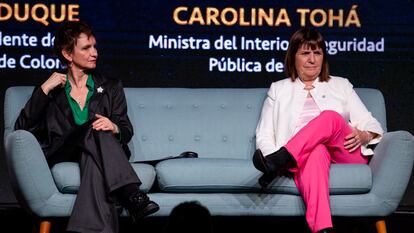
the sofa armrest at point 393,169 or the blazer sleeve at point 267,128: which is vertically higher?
the blazer sleeve at point 267,128

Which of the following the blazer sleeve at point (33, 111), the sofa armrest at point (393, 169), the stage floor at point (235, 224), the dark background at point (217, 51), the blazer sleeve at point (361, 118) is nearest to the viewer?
the sofa armrest at point (393, 169)

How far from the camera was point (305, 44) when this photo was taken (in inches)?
181

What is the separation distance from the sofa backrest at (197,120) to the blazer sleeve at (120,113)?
380mm

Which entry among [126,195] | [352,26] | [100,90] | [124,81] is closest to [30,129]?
[100,90]

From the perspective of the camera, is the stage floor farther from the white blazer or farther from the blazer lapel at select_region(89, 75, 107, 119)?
the blazer lapel at select_region(89, 75, 107, 119)

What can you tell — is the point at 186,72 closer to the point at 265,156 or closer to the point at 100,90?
the point at 100,90

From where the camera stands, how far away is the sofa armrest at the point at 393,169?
4.22 meters

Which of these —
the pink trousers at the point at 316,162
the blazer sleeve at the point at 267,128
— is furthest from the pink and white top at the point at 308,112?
the pink trousers at the point at 316,162

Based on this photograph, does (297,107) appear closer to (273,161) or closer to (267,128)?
(267,128)

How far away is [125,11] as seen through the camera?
5.71 metres

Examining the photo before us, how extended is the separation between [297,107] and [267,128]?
20cm

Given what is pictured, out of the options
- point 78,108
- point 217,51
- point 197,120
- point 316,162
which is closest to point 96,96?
point 78,108

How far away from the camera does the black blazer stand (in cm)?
434

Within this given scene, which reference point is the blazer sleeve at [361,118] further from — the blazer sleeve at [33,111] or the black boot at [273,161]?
the blazer sleeve at [33,111]
